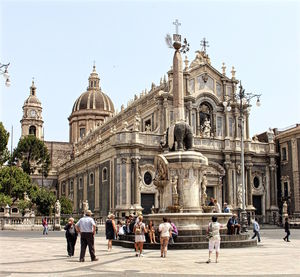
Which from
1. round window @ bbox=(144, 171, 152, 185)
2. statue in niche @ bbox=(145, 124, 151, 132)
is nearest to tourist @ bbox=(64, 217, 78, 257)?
round window @ bbox=(144, 171, 152, 185)

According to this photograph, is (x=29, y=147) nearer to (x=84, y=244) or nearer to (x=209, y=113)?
(x=209, y=113)

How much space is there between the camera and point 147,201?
46719mm

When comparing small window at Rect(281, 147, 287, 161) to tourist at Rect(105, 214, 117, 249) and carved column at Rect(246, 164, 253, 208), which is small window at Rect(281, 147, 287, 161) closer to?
carved column at Rect(246, 164, 253, 208)

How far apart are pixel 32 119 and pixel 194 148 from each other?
152 feet

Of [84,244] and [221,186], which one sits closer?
[84,244]

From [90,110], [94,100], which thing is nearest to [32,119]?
[90,110]

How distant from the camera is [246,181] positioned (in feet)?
171

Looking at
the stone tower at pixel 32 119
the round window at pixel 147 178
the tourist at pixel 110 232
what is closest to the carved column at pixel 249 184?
the round window at pixel 147 178

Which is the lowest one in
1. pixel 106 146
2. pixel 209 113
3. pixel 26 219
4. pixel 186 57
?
pixel 26 219

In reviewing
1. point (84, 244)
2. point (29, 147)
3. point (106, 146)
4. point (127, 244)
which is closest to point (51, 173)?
point (29, 147)

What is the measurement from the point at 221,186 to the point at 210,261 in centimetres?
3590

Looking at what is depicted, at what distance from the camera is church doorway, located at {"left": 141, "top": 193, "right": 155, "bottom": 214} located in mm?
46447

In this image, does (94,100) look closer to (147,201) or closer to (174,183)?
(147,201)

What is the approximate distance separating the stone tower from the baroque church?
30.6m
